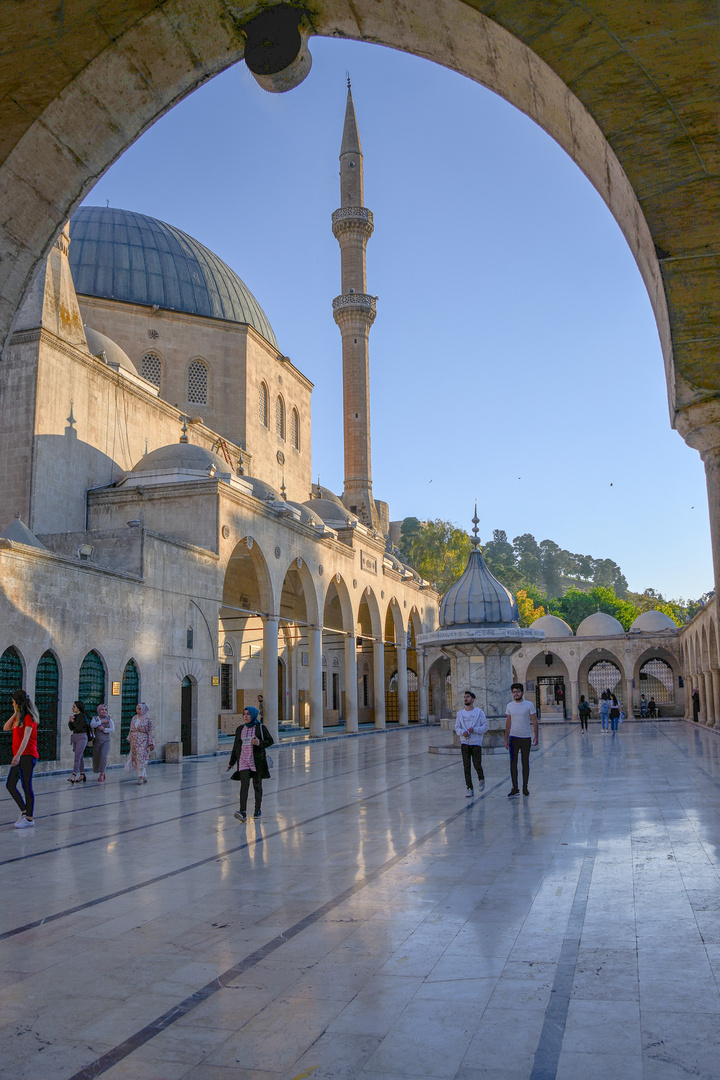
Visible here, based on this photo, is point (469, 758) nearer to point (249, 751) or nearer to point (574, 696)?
point (249, 751)

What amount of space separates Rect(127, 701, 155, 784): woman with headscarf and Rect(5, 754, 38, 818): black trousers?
14.4 feet

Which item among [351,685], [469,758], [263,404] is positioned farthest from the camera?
[263,404]

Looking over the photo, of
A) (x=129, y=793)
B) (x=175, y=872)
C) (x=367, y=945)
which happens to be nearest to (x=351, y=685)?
(x=129, y=793)

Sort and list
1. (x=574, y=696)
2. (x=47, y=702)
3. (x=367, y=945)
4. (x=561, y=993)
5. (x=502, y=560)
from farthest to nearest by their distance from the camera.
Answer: (x=502, y=560) < (x=574, y=696) < (x=47, y=702) < (x=367, y=945) < (x=561, y=993)

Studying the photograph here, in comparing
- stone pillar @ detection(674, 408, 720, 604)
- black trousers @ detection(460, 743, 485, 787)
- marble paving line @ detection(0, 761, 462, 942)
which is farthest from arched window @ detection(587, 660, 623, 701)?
stone pillar @ detection(674, 408, 720, 604)

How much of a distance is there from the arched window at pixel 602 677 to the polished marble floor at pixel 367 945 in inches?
1366

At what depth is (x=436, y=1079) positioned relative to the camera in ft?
8.95

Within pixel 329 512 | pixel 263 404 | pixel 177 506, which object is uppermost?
pixel 263 404

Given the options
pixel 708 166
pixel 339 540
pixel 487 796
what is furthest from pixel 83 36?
pixel 339 540

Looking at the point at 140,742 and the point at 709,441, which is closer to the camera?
the point at 709,441

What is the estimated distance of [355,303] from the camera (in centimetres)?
3778

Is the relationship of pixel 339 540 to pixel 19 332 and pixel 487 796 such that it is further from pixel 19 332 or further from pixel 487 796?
pixel 487 796

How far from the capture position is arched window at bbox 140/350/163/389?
28891 mm

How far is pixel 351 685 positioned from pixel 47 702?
1561 centimetres
